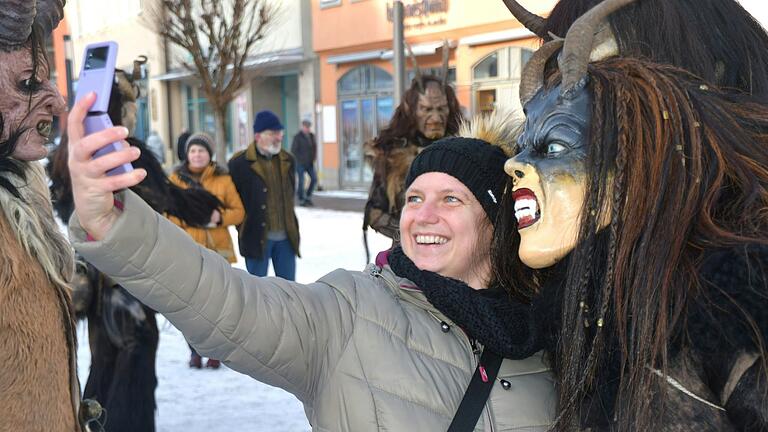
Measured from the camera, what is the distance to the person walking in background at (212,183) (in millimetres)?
5574

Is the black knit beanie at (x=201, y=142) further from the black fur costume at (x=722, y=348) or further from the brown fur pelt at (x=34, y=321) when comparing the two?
the black fur costume at (x=722, y=348)

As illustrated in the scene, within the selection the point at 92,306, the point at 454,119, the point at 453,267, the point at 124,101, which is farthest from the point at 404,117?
the point at 453,267

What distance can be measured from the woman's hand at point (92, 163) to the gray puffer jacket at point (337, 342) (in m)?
0.14

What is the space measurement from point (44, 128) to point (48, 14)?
0.27 meters

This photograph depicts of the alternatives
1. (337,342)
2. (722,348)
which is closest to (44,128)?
(337,342)

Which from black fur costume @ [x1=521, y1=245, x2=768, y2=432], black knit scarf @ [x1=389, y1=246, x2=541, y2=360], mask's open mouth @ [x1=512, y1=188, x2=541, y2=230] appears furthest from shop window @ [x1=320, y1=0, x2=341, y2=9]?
black fur costume @ [x1=521, y1=245, x2=768, y2=432]

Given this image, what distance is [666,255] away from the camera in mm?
1251

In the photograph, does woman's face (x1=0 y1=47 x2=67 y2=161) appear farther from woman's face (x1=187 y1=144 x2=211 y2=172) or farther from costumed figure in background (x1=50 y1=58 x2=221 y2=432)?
woman's face (x1=187 y1=144 x2=211 y2=172)

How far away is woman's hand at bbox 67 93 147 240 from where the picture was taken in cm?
122

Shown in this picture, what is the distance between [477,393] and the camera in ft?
5.39

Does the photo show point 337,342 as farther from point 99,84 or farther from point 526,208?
point 99,84

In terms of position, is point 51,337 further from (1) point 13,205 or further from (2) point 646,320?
(2) point 646,320

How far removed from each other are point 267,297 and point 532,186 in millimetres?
591

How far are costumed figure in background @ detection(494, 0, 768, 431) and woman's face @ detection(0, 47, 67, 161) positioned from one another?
976mm
